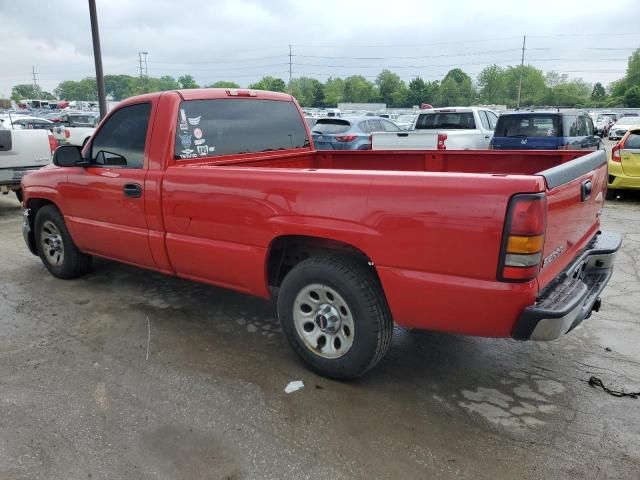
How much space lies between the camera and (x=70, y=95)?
147750 millimetres

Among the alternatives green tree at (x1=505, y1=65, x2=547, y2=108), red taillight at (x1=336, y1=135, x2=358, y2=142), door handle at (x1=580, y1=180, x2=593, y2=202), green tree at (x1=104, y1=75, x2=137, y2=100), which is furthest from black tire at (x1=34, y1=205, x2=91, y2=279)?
green tree at (x1=104, y1=75, x2=137, y2=100)

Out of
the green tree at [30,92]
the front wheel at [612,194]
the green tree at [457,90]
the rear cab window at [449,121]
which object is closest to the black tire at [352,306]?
the front wheel at [612,194]

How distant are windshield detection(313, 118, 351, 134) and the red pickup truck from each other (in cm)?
966

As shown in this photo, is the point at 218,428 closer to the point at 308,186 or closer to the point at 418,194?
the point at 308,186

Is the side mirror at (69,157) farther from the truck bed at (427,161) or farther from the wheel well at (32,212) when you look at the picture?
the truck bed at (427,161)

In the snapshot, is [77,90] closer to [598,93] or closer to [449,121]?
[598,93]

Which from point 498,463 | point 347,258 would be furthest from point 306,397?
point 498,463

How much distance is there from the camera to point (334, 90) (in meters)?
134

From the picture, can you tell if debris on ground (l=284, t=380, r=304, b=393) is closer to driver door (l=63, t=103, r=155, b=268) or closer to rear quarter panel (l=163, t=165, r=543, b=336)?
rear quarter panel (l=163, t=165, r=543, b=336)

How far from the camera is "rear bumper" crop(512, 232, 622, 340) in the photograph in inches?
102

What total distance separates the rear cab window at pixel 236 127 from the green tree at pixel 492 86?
122331mm

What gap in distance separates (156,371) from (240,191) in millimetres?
1354

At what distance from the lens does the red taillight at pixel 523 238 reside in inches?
96.5

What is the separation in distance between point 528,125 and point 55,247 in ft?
32.6
